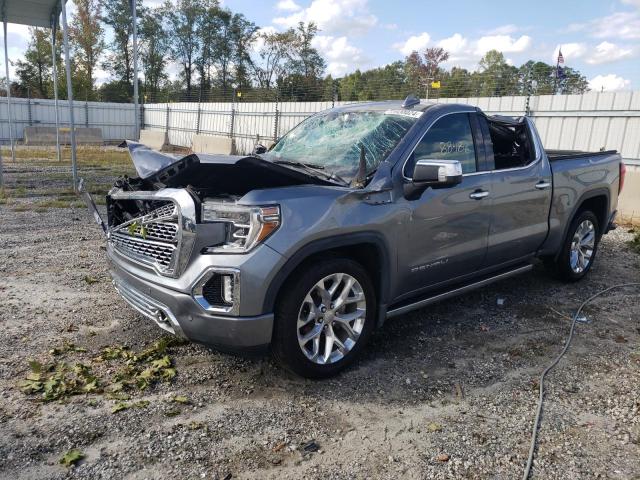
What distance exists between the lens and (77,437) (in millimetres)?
2820

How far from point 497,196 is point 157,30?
55133 mm

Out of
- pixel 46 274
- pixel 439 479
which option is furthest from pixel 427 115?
pixel 46 274

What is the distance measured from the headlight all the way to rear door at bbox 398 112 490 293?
1.14 meters

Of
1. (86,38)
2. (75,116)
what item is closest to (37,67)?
(86,38)

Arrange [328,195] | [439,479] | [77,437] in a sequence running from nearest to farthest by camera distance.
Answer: [439,479], [77,437], [328,195]

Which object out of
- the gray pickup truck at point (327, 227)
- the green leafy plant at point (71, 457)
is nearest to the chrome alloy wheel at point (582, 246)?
the gray pickup truck at point (327, 227)

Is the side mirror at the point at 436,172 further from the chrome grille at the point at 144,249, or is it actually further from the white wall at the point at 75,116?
the white wall at the point at 75,116

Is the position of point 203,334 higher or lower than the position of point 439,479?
higher

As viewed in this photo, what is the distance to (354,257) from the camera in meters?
3.70

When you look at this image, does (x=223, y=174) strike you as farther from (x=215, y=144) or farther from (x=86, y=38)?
(x=86, y=38)

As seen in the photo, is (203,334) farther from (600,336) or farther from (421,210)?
(600,336)

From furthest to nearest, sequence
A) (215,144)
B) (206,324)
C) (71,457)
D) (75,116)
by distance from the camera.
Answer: (75,116) < (215,144) < (206,324) < (71,457)

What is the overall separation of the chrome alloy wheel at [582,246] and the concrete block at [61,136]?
27.7m

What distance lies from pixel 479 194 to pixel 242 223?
220cm
